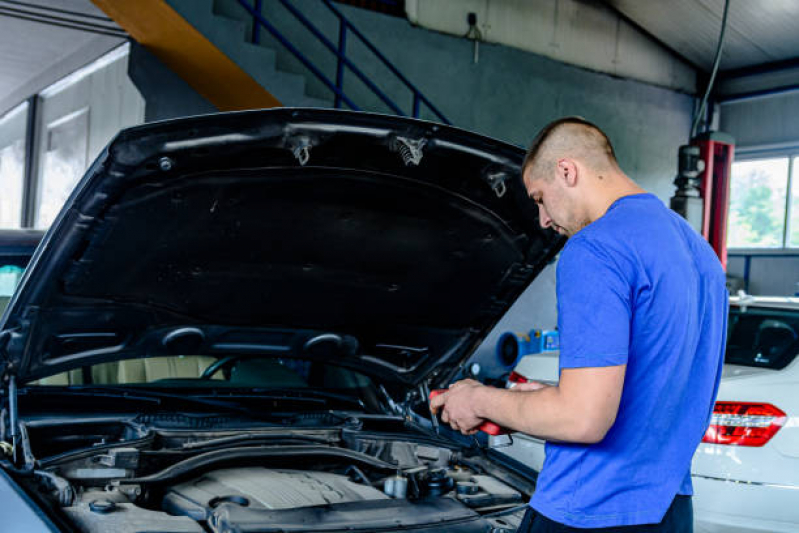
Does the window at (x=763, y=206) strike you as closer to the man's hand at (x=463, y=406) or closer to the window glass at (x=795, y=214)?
the window glass at (x=795, y=214)

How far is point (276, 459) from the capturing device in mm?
2555

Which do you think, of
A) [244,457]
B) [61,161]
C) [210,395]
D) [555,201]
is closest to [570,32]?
[61,161]

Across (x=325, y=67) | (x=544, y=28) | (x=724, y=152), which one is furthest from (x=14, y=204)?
(x=724, y=152)

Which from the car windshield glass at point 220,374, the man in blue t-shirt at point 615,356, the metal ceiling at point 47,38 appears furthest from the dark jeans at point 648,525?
the metal ceiling at point 47,38

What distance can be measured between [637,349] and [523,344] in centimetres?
816

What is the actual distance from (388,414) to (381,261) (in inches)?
31.5

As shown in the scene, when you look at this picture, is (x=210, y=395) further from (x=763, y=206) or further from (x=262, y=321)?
(x=763, y=206)

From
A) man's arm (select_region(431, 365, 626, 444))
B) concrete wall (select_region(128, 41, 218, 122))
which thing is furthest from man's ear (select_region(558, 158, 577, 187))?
concrete wall (select_region(128, 41, 218, 122))

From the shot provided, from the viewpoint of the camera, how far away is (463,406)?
1.69 metres

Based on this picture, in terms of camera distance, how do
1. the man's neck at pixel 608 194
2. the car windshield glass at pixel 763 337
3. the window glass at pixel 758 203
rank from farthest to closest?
the window glass at pixel 758 203
the car windshield glass at pixel 763 337
the man's neck at pixel 608 194

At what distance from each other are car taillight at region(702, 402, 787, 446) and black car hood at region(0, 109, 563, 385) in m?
1.31

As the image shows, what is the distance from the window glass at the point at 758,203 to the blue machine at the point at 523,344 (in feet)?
22.5

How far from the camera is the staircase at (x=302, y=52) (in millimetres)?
6953

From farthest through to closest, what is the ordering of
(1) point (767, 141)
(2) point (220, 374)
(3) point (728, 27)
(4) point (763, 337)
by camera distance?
(1) point (767, 141)
(3) point (728, 27)
(4) point (763, 337)
(2) point (220, 374)
